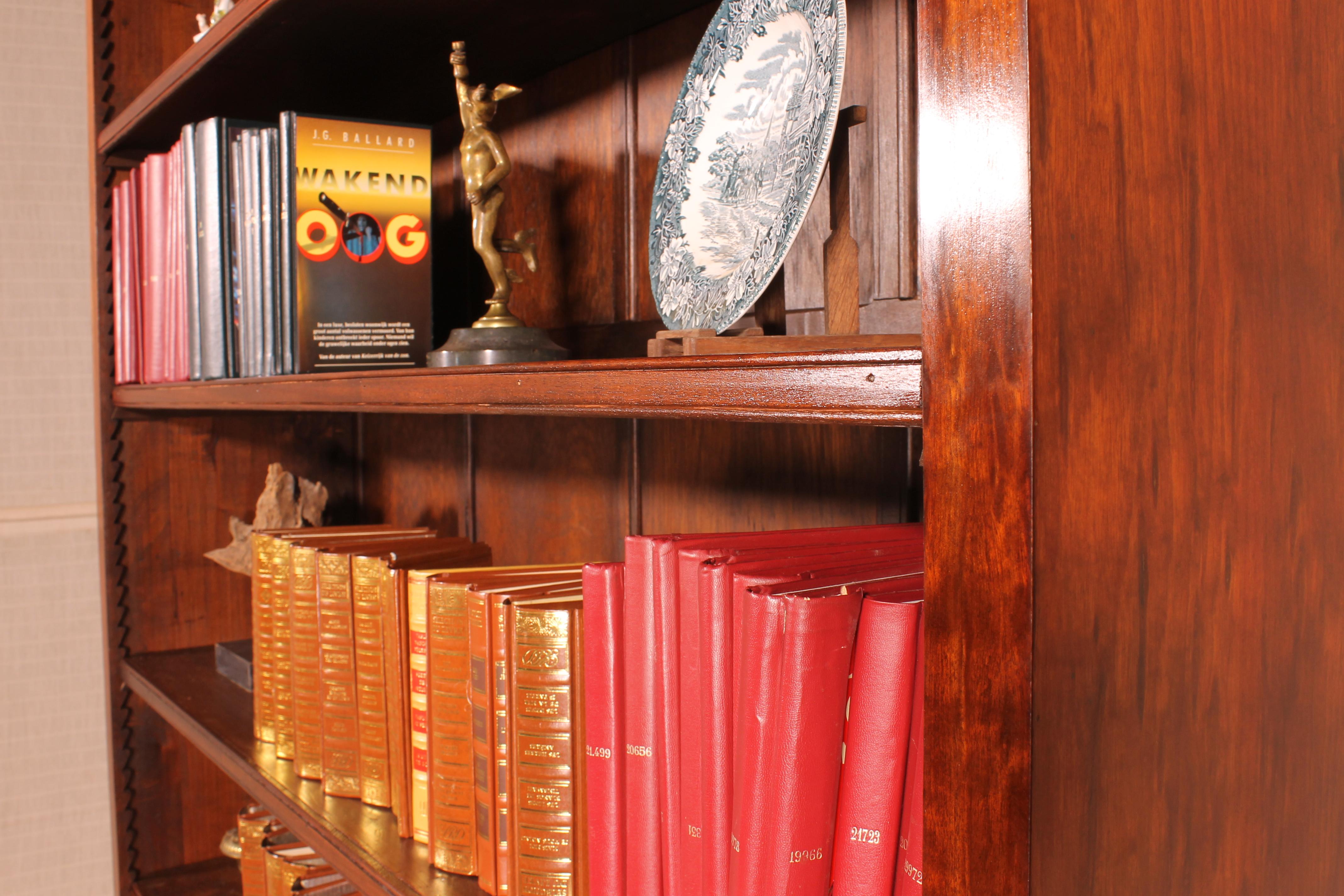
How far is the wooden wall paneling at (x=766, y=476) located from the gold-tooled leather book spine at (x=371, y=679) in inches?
10.8

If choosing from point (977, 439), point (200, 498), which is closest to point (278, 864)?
point (200, 498)

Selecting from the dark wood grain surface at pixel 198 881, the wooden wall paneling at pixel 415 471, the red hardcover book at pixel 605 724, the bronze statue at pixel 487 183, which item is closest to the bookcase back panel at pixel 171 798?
the dark wood grain surface at pixel 198 881

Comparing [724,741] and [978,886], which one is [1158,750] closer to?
[978,886]

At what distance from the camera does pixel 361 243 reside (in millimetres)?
1135

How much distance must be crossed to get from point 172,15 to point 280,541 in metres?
0.92

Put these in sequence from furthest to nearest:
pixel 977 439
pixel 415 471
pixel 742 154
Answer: pixel 415 471, pixel 742 154, pixel 977 439

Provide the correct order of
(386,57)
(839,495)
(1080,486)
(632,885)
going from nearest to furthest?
(1080,486) → (632,885) → (839,495) → (386,57)

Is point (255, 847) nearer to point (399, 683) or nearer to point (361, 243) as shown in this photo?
point (399, 683)

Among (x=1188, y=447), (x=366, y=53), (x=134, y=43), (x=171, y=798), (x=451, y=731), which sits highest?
(x=134, y=43)

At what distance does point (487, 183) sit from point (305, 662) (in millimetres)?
534

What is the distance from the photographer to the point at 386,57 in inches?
43.9

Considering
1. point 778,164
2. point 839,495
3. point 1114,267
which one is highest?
point 778,164

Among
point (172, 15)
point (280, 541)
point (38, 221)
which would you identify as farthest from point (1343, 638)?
point (38, 221)

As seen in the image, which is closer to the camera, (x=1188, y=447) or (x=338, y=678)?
(x=1188, y=447)
